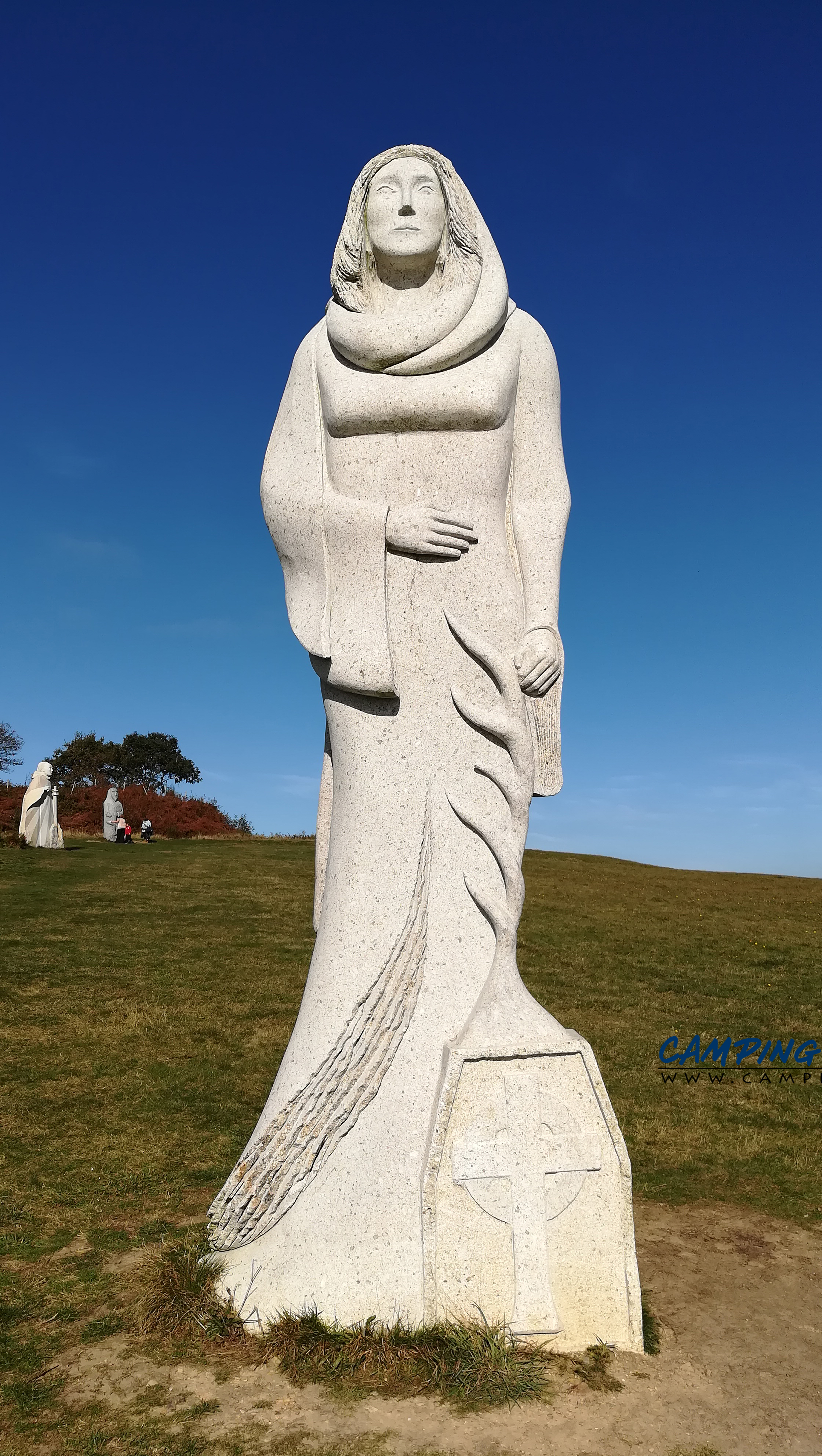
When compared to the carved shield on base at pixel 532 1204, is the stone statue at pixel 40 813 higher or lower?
higher

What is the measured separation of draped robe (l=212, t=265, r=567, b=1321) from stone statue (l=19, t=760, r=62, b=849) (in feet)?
58.6

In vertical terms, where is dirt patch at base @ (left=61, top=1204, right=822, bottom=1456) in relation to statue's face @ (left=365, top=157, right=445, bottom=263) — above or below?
below

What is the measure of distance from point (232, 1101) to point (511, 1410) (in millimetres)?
4014

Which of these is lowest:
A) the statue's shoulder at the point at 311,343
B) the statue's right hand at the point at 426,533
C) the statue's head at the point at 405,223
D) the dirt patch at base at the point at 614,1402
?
the dirt patch at base at the point at 614,1402

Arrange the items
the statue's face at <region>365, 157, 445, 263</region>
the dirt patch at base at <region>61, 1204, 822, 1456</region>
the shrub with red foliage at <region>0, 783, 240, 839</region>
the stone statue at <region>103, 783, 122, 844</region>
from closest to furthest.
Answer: the dirt patch at base at <region>61, 1204, 822, 1456</region> → the statue's face at <region>365, 157, 445, 263</region> → the stone statue at <region>103, 783, 122, 844</region> → the shrub with red foliage at <region>0, 783, 240, 839</region>

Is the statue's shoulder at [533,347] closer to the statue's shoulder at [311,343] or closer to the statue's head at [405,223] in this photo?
the statue's head at [405,223]

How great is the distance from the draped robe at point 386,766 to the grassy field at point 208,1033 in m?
0.82

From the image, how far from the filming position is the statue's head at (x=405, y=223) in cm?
381

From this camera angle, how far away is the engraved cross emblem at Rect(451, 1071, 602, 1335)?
3352 millimetres

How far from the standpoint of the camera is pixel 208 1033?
28.2 feet

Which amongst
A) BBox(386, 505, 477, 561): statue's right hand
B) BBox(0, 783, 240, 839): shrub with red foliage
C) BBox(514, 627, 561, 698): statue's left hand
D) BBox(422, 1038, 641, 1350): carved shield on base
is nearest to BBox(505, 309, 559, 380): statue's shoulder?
BBox(386, 505, 477, 561): statue's right hand

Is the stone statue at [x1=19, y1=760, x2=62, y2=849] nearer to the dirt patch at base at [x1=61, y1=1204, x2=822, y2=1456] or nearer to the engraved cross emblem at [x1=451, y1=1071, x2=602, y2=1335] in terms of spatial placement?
the dirt patch at base at [x1=61, y1=1204, x2=822, y2=1456]

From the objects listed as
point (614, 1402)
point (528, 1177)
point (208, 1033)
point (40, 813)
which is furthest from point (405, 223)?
point (40, 813)

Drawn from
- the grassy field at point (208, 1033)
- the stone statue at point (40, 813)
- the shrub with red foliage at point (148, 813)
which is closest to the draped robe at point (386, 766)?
the grassy field at point (208, 1033)
